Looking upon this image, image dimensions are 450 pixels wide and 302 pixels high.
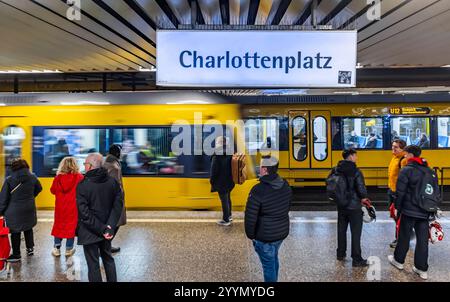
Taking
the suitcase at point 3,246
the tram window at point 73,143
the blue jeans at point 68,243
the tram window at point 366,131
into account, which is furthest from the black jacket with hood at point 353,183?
the tram window at point 366,131

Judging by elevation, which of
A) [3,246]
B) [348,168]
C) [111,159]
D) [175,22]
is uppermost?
[175,22]

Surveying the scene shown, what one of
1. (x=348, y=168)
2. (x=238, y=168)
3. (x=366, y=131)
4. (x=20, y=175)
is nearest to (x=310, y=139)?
(x=366, y=131)

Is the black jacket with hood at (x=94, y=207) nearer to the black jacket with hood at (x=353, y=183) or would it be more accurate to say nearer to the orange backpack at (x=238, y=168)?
the black jacket with hood at (x=353, y=183)

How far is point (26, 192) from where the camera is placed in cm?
566

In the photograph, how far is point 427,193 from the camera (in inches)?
195

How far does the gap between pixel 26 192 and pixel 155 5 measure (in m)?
3.21

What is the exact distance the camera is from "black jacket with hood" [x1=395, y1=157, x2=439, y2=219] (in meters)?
5.01

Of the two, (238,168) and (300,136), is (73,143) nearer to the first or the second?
(238,168)

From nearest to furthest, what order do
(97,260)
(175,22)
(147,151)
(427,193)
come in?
(97,260) → (427,193) → (175,22) → (147,151)

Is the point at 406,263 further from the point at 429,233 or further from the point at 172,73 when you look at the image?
the point at 172,73

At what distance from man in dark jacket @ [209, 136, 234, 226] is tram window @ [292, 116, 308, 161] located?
4.66 m

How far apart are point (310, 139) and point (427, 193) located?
694cm

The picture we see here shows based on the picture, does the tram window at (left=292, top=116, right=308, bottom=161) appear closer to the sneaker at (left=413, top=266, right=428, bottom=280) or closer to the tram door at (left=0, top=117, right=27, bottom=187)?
the sneaker at (left=413, top=266, right=428, bottom=280)

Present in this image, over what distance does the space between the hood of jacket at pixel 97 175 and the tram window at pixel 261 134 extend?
754cm
